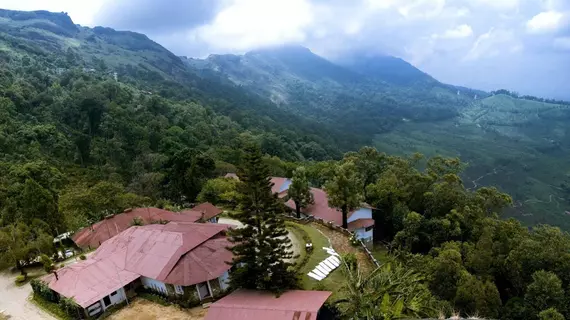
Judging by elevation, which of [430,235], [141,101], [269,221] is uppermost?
[141,101]

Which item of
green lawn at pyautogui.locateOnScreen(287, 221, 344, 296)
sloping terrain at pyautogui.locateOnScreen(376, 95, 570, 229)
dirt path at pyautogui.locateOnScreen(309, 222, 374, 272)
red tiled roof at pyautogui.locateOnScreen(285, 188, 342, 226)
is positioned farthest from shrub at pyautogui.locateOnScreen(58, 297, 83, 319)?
sloping terrain at pyautogui.locateOnScreen(376, 95, 570, 229)

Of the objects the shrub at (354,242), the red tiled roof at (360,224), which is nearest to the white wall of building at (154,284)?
the shrub at (354,242)

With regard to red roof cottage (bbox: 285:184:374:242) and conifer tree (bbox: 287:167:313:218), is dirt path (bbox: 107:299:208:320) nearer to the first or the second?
conifer tree (bbox: 287:167:313:218)

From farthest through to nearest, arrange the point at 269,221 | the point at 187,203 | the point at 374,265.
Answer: the point at 187,203
the point at 374,265
the point at 269,221

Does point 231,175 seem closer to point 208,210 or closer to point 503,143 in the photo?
point 208,210

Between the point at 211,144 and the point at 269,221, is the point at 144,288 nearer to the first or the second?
the point at 269,221

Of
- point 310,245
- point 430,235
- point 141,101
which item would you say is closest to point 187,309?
point 310,245
